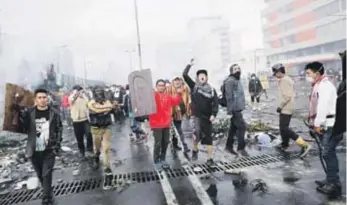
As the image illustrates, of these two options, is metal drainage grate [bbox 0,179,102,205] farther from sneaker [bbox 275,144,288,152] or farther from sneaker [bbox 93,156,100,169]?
sneaker [bbox 275,144,288,152]

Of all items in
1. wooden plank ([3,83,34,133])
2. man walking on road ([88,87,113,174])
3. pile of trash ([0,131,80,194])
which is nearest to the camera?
wooden plank ([3,83,34,133])

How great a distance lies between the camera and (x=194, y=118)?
7188mm

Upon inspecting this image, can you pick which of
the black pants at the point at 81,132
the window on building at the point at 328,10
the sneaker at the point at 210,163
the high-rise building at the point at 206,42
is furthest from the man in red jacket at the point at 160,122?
the window on building at the point at 328,10

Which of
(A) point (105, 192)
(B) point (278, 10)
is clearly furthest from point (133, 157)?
(B) point (278, 10)

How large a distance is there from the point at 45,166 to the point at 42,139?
0.36 meters

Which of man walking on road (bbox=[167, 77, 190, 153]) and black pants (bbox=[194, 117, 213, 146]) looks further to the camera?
man walking on road (bbox=[167, 77, 190, 153])

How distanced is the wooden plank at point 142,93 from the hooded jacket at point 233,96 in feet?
5.00

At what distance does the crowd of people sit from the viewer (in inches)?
183

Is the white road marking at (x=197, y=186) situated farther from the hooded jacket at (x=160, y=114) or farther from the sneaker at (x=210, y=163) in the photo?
the hooded jacket at (x=160, y=114)

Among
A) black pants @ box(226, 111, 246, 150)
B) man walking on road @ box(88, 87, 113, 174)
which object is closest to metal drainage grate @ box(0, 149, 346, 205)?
black pants @ box(226, 111, 246, 150)

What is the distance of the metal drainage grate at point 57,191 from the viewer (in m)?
5.41

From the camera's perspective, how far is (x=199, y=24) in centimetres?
4681

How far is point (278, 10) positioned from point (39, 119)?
78.3 meters

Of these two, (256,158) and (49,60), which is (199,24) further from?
(256,158)
